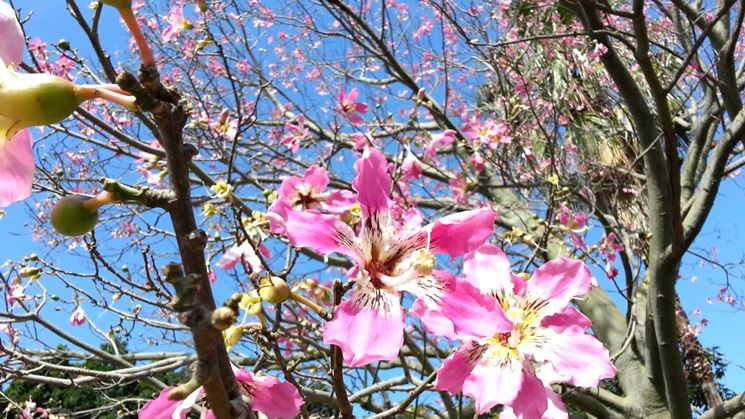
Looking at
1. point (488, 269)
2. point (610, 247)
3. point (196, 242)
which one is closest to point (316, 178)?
point (488, 269)

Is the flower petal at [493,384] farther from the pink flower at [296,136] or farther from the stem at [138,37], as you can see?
the pink flower at [296,136]

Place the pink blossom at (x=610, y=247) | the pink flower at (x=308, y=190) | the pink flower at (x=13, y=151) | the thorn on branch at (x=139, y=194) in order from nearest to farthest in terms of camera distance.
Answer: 1. the thorn on branch at (x=139, y=194)
2. the pink flower at (x=13, y=151)
3. the pink flower at (x=308, y=190)
4. the pink blossom at (x=610, y=247)

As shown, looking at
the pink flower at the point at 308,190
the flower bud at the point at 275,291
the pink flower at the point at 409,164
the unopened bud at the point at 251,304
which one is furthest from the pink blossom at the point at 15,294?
the flower bud at the point at 275,291

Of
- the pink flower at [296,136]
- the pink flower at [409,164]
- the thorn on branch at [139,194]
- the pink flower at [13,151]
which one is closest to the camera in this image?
the thorn on branch at [139,194]

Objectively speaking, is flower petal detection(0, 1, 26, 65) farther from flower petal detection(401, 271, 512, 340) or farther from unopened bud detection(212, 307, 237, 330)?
flower petal detection(401, 271, 512, 340)

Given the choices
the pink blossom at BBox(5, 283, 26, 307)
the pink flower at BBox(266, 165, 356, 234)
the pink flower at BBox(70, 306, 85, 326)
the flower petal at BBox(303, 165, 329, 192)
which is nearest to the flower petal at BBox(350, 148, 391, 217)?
the pink flower at BBox(266, 165, 356, 234)

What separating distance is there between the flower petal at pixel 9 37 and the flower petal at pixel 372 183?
19.9 inches

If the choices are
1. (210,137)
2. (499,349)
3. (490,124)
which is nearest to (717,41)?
(490,124)

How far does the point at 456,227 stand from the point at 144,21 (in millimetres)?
4826

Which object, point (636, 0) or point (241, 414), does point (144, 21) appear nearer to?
point (636, 0)

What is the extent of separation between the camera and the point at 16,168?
731 mm

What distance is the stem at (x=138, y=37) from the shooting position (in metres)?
0.61

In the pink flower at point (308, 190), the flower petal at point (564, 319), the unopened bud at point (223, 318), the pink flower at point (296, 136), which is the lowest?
the unopened bud at point (223, 318)

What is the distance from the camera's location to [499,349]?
1256mm
